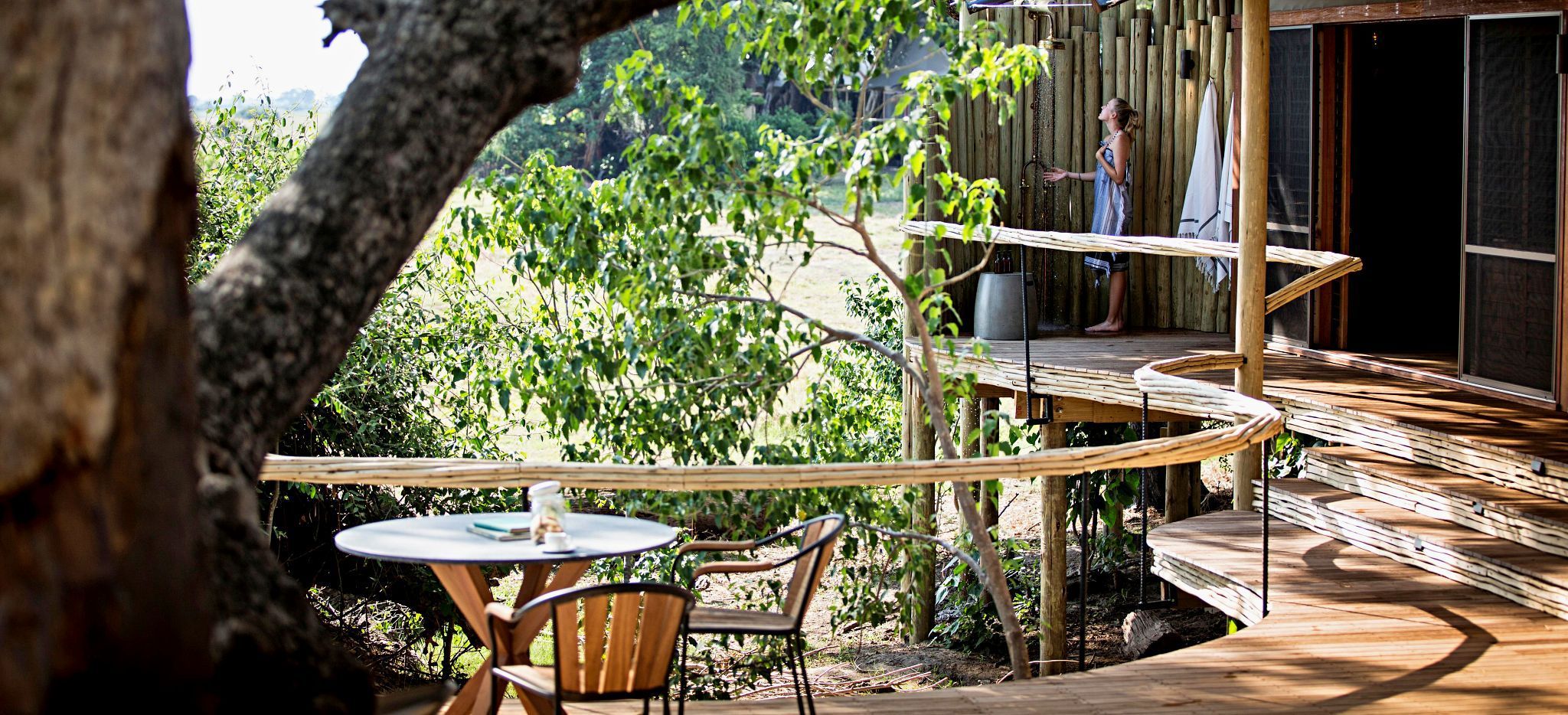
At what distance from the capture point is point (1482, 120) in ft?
22.5

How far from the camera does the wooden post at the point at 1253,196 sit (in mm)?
6012

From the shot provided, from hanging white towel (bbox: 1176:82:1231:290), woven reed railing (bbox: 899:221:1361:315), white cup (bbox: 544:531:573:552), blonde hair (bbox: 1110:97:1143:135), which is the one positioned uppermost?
blonde hair (bbox: 1110:97:1143:135)

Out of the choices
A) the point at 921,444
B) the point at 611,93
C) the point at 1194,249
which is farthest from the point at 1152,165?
the point at 611,93

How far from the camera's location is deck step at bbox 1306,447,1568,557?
511cm

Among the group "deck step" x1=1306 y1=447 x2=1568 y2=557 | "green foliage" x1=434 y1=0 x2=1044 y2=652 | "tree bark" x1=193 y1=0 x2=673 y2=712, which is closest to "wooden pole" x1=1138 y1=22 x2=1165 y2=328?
"deck step" x1=1306 y1=447 x2=1568 y2=557

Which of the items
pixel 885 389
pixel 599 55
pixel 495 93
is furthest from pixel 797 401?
pixel 495 93

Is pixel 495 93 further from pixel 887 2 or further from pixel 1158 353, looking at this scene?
pixel 1158 353

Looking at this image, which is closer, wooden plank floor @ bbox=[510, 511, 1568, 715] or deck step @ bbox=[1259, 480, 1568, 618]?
wooden plank floor @ bbox=[510, 511, 1568, 715]

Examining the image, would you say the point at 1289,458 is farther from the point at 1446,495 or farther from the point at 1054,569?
the point at 1446,495

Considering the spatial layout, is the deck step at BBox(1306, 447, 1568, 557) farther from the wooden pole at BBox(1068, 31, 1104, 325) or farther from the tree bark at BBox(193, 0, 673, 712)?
the tree bark at BBox(193, 0, 673, 712)

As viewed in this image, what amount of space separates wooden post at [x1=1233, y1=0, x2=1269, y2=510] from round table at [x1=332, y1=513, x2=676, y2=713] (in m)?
3.11

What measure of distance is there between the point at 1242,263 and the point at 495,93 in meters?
4.37

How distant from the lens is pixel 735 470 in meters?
3.91

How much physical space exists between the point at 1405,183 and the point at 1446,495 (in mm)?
3553
